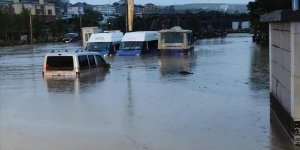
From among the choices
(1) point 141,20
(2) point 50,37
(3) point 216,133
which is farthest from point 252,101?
(2) point 50,37

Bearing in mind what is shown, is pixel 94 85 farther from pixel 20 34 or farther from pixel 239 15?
pixel 239 15

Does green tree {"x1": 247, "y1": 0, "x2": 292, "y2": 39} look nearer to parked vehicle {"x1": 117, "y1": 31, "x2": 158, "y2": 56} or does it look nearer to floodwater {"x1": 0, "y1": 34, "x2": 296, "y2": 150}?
parked vehicle {"x1": 117, "y1": 31, "x2": 158, "y2": 56}

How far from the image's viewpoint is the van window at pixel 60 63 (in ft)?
81.1

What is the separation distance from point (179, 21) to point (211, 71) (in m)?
84.4

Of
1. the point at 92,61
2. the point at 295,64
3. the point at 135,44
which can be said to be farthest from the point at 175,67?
the point at 295,64

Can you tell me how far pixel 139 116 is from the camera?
14.1 metres

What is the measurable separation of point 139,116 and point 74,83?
9.21 metres

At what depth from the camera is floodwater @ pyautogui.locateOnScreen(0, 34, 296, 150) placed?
10.8 m

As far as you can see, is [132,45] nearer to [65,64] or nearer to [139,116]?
Answer: [65,64]

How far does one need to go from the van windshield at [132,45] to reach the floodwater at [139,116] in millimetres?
25887

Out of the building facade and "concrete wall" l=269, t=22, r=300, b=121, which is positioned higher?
the building facade

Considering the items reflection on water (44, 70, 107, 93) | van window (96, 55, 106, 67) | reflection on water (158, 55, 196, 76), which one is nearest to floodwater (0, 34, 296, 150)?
reflection on water (44, 70, 107, 93)

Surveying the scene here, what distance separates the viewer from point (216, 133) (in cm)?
1165

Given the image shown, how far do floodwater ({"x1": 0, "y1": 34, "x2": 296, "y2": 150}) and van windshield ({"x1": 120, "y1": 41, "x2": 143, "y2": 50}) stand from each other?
2589 cm
